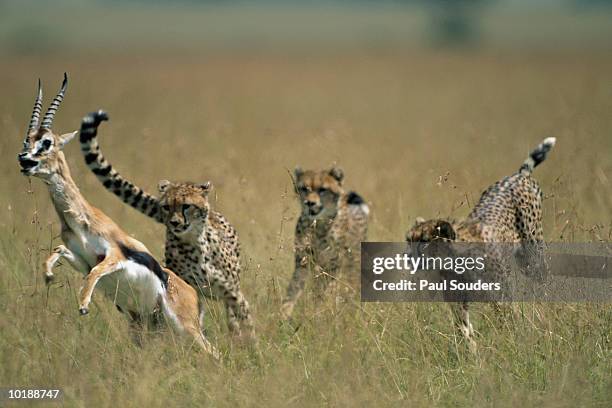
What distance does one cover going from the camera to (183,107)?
1647 centimetres

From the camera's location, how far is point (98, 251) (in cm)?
476

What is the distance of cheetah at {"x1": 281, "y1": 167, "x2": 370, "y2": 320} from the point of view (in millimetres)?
6703

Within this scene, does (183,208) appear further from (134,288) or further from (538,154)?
(538,154)

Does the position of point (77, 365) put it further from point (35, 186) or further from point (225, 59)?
point (225, 59)

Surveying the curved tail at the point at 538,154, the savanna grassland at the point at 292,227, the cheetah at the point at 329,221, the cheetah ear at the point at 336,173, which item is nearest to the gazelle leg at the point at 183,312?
the savanna grassland at the point at 292,227

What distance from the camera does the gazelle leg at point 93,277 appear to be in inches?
170

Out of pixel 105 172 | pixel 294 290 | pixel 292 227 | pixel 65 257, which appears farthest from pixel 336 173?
pixel 65 257

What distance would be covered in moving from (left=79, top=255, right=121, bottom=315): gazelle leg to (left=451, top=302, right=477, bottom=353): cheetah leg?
5.91 ft

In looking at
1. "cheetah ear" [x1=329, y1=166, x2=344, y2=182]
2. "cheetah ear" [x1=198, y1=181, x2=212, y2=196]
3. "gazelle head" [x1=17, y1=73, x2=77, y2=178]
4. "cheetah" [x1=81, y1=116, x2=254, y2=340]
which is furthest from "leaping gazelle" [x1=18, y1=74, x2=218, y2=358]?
"cheetah ear" [x1=329, y1=166, x2=344, y2=182]

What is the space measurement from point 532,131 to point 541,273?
742 centimetres

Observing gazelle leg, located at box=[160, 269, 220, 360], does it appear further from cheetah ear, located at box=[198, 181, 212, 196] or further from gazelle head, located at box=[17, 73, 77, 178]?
gazelle head, located at box=[17, 73, 77, 178]

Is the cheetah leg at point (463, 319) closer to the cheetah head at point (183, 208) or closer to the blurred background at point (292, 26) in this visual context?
the cheetah head at point (183, 208)

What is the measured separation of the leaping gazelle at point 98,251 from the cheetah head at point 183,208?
15.8 inches

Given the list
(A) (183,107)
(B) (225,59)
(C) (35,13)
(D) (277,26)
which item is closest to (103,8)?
(C) (35,13)
